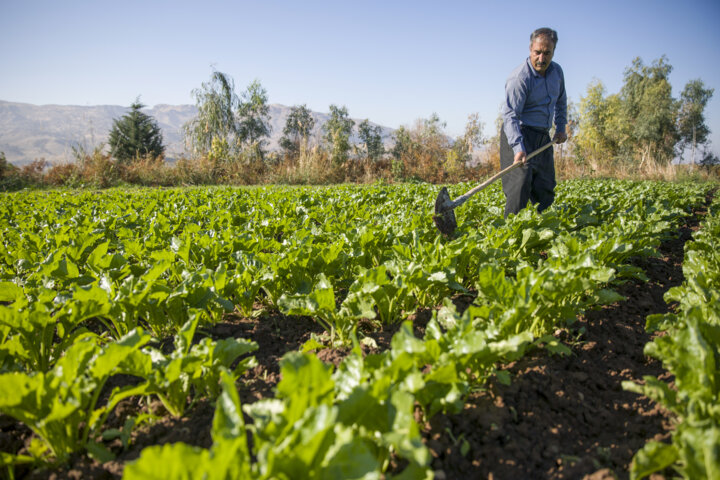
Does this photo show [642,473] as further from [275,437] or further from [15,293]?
[15,293]

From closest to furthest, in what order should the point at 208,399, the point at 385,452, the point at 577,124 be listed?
the point at 385,452 → the point at 208,399 → the point at 577,124

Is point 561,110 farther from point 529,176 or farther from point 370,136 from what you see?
point 370,136

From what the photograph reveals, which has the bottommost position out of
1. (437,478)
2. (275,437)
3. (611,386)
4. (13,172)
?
(437,478)

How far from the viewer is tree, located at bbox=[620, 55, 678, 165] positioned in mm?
39438

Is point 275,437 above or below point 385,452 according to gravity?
above

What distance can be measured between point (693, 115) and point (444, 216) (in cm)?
5534

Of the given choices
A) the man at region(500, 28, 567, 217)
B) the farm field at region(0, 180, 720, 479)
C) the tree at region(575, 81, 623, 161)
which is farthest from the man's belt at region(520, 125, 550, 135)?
the tree at region(575, 81, 623, 161)

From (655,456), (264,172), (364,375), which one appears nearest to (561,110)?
(655,456)

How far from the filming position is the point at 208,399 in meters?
1.91

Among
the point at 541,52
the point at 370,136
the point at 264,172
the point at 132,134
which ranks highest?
the point at 370,136

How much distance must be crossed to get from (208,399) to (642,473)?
1.80m

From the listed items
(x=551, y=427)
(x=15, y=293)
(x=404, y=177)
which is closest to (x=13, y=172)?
(x=404, y=177)

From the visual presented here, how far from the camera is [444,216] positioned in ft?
14.1

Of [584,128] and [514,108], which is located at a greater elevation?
[584,128]
